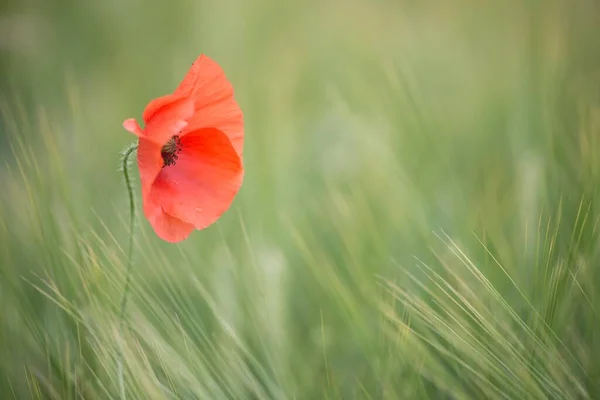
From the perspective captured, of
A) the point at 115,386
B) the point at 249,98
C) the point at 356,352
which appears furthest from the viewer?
the point at 249,98

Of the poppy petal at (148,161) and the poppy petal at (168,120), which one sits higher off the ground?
the poppy petal at (168,120)

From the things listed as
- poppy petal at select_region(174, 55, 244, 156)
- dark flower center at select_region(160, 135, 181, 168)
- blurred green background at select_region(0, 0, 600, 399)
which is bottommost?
blurred green background at select_region(0, 0, 600, 399)

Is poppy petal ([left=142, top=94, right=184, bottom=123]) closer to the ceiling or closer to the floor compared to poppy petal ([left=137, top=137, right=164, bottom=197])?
closer to the ceiling

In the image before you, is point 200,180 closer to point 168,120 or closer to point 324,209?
point 168,120

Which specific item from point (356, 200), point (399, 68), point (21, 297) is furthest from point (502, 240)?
point (21, 297)

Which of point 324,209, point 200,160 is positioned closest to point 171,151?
point 200,160

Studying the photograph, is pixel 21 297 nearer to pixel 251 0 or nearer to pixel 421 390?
pixel 421 390

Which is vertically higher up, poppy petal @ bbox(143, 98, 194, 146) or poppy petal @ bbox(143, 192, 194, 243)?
poppy petal @ bbox(143, 98, 194, 146)
